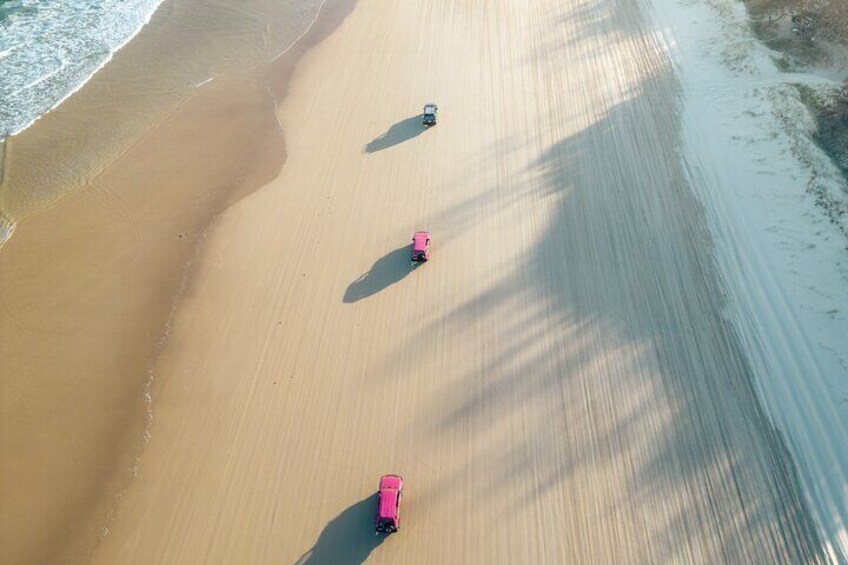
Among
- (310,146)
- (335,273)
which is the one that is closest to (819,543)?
(335,273)

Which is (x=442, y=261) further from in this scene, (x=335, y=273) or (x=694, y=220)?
(x=694, y=220)

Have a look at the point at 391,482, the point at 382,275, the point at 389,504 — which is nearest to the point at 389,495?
the point at 389,504

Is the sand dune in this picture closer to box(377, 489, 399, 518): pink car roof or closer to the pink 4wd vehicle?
the pink 4wd vehicle

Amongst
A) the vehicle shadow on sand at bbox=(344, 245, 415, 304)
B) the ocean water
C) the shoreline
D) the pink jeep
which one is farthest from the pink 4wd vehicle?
the ocean water

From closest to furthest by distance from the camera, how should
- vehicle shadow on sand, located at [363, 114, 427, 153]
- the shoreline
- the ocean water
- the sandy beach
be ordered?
the sandy beach → the shoreline → vehicle shadow on sand, located at [363, 114, 427, 153] → the ocean water

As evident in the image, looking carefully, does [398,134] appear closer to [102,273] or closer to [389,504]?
[102,273]

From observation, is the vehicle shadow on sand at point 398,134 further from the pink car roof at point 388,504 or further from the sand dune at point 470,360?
the pink car roof at point 388,504
